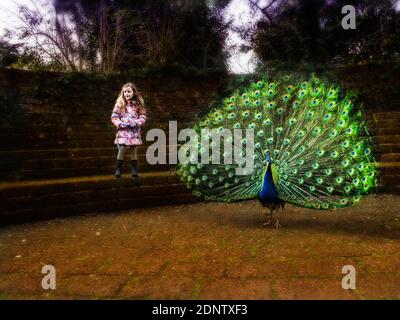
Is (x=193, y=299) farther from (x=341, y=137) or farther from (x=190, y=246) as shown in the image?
(x=341, y=137)

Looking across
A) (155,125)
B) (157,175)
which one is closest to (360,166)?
(157,175)

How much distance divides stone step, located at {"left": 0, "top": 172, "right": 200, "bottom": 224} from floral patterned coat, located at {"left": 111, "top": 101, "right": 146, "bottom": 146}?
86cm

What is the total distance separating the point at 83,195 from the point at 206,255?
9.58 feet

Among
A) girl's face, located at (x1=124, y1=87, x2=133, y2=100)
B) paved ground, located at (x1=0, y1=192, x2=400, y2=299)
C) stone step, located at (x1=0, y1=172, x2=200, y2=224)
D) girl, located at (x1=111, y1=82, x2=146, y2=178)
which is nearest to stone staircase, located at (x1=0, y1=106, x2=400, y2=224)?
stone step, located at (x1=0, y1=172, x2=200, y2=224)

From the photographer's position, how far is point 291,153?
4668mm

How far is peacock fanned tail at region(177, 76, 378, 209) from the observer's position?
4.44 metres

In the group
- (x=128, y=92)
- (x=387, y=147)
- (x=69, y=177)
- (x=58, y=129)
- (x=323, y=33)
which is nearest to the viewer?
(x=128, y=92)

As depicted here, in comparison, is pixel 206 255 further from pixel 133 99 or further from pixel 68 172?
pixel 68 172

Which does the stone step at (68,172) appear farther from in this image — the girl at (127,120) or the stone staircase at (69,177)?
the girl at (127,120)

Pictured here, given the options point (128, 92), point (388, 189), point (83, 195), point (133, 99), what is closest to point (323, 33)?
point (388, 189)

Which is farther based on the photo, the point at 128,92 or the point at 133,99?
the point at 133,99

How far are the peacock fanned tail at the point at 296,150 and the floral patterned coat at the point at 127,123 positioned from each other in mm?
1108

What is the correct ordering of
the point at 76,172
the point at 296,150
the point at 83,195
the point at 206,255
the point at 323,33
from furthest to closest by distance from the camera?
the point at 323,33 → the point at 76,172 → the point at 83,195 → the point at 296,150 → the point at 206,255

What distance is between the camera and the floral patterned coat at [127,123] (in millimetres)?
5758
